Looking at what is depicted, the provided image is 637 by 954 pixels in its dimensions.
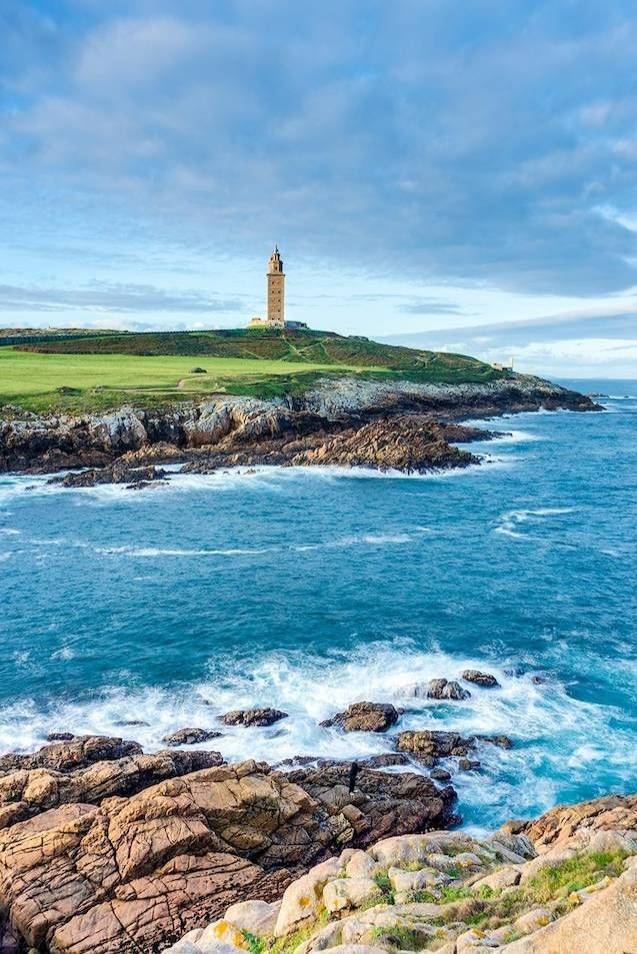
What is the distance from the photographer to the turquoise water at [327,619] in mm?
26094

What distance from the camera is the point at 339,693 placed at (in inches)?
1136

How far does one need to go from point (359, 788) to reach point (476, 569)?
24.4 metres

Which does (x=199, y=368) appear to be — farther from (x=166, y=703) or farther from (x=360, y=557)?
(x=166, y=703)

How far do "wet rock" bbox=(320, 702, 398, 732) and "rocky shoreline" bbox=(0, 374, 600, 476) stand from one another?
44.7 metres

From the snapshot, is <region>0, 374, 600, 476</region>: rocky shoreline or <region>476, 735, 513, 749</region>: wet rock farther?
<region>0, 374, 600, 476</region>: rocky shoreline

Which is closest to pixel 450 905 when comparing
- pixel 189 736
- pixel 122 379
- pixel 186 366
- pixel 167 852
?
pixel 167 852

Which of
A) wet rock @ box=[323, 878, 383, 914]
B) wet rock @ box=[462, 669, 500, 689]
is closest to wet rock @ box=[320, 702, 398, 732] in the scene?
wet rock @ box=[462, 669, 500, 689]

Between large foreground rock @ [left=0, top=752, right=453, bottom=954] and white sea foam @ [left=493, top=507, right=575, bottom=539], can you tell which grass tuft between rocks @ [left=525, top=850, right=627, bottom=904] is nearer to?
large foreground rock @ [left=0, top=752, right=453, bottom=954]

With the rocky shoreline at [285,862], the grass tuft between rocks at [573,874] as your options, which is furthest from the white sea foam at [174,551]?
the grass tuft between rocks at [573,874]

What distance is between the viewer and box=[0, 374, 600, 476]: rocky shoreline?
73.7 m

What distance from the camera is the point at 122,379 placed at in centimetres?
9988

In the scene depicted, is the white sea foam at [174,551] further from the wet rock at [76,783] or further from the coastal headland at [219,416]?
the wet rock at [76,783]

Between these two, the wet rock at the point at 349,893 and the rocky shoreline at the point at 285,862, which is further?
the wet rock at the point at 349,893

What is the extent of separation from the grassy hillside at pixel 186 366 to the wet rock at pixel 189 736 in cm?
6159
